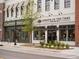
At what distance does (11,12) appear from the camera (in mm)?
69125

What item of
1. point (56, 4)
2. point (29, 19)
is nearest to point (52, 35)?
point (56, 4)

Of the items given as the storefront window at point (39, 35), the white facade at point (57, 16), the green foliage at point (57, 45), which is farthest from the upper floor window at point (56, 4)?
the green foliage at point (57, 45)

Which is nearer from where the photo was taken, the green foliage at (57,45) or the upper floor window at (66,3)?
the green foliage at (57,45)

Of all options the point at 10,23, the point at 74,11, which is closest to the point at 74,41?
the point at 74,11

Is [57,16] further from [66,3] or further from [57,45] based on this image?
[57,45]

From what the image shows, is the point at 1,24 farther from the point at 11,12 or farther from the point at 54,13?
the point at 54,13

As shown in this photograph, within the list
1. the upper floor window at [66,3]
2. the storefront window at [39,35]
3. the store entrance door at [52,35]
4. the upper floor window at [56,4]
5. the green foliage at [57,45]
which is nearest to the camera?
the green foliage at [57,45]

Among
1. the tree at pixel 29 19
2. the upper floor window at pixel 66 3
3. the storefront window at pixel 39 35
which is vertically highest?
the upper floor window at pixel 66 3

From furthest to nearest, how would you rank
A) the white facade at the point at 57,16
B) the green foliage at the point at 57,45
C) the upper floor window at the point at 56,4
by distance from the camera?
the upper floor window at the point at 56,4 < the white facade at the point at 57,16 < the green foliage at the point at 57,45

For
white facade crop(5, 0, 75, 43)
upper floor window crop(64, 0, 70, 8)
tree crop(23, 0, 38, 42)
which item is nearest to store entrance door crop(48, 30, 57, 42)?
white facade crop(5, 0, 75, 43)

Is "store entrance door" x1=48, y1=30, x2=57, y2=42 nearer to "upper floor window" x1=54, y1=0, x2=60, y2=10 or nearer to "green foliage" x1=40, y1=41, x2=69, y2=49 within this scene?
"upper floor window" x1=54, y1=0, x2=60, y2=10

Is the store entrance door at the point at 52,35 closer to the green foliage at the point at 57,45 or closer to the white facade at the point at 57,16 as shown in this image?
the white facade at the point at 57,16

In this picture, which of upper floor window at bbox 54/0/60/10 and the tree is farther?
upper floor window at bbox 54/0/60/10

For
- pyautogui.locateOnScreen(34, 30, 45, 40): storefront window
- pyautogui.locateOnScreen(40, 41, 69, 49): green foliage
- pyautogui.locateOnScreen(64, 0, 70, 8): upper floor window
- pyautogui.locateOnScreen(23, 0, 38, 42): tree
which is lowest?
pyautogui.locateOnScreen(40, 41, 69, 49): green foliage
